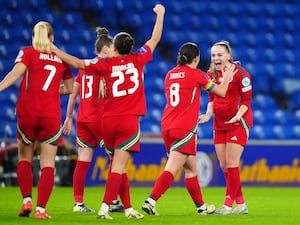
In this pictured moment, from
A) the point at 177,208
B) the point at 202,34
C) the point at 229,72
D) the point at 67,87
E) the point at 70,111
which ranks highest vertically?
the point at 202,34

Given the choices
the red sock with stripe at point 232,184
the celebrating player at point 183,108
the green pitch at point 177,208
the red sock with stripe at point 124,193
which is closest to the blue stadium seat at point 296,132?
the green pitch at point 177,208

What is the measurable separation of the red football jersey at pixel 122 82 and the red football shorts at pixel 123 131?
0.05m

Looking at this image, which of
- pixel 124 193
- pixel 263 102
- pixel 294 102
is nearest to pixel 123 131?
pixel 124 193

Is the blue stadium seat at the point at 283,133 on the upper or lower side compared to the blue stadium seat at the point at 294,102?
lower

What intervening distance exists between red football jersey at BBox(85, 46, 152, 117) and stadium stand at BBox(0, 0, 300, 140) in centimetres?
1010

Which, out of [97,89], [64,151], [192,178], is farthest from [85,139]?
[64,151]

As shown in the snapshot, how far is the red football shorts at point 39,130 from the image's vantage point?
7.95 metres

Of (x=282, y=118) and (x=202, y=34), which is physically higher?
(x=202, y=34)

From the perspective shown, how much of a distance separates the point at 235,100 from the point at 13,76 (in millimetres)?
2611

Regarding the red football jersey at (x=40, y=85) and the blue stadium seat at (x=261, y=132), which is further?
the blue stadium seat at (x=261, y=132)

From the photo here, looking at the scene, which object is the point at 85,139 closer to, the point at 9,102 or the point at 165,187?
the point at 165,187

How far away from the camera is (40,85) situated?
7957 millimetres

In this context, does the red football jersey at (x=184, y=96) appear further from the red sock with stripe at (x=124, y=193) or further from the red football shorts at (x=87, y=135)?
the red football shorts at (x=87, y=135)

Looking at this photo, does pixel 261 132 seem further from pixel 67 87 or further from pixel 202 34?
pixel 67 87
